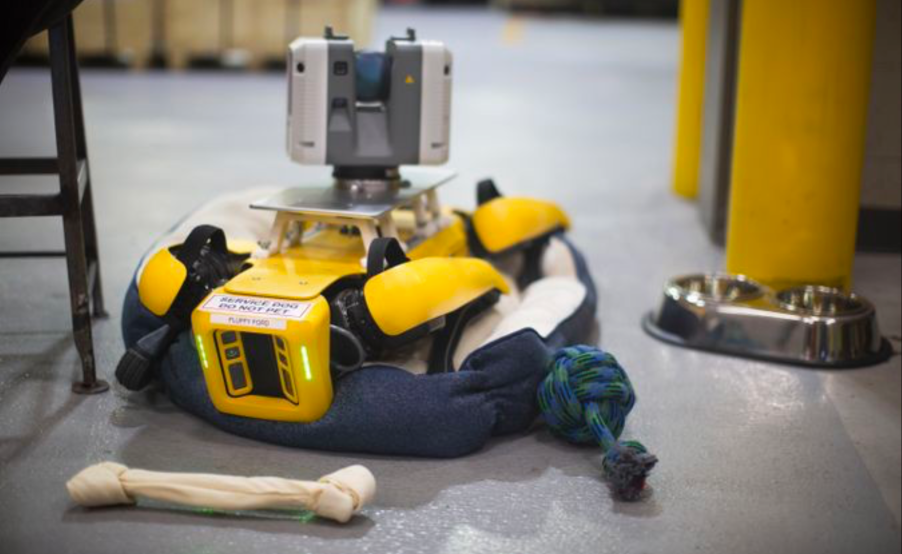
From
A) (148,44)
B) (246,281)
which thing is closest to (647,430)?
(246,281)

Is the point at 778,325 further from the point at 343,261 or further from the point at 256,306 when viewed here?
the point at 256,306

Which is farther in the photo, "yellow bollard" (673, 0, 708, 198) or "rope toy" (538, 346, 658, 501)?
"yellow bollard" (673, 0, 708, 198)

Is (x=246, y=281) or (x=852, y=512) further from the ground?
(x=246, y=281)

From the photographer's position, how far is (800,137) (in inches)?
150

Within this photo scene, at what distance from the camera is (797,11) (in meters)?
3.71

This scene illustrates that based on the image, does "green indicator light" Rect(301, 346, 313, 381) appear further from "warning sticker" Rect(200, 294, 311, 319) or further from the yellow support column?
the yellow support column

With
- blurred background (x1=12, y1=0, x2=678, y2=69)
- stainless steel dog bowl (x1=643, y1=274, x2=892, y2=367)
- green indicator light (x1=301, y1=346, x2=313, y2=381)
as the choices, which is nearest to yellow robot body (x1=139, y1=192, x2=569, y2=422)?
green indicator light (x1=301, y1=346, x2=313, y2=381)

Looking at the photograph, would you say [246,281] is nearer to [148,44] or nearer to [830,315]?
[830,315]

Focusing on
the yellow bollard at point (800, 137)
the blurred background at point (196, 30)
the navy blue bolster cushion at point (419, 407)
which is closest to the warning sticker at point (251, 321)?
the navy blue bolster cushion at point (419, 407)

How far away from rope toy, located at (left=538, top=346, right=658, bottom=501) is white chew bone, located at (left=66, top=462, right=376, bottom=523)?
1.86ft

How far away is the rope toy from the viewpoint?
2.81m

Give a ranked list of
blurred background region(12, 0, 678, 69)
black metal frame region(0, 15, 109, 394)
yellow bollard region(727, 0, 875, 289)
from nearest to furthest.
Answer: black metal frame region(0, 15, 109, 394), yellow bollard region(727, 0, 875, 289), blurred background region(12, 0, 678, 69)

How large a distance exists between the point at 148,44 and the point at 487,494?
28.9 feet

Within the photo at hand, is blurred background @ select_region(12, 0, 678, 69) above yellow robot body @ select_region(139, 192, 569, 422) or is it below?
above
